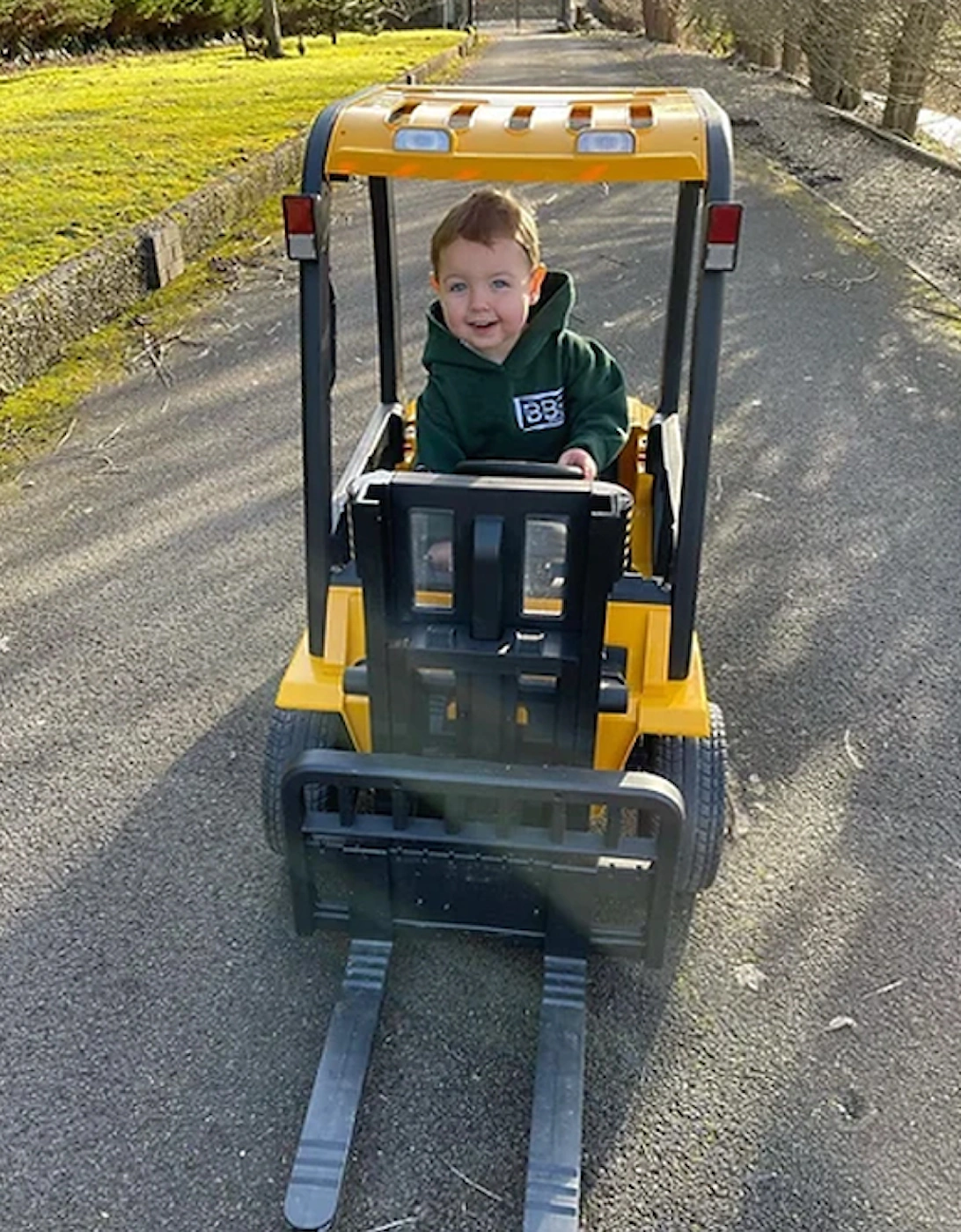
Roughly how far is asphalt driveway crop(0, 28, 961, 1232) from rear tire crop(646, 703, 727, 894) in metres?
0.18

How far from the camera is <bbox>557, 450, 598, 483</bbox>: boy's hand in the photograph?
1.95 m

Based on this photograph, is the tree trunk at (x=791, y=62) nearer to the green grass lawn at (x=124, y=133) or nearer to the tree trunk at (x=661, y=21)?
the green grass lawn at (x=124, y=133)

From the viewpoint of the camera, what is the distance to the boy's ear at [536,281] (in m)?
2.02

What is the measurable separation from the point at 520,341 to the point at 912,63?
6937 millimetres

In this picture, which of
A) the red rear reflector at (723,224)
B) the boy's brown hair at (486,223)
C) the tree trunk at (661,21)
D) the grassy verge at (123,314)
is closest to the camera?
the red rear reflector at (723,224)

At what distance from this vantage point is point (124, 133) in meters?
7.53

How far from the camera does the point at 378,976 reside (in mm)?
1884

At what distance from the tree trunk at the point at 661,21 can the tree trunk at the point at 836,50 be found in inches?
534

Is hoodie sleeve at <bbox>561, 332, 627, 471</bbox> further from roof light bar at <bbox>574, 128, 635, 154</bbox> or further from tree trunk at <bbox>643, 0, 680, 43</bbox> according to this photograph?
tree trunk at <bbox>643, 0, 680, 43</bbox>

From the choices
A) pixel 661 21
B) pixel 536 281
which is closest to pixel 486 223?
pixel 536 281

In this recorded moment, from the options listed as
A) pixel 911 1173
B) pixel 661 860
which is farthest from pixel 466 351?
pixel 911 1173

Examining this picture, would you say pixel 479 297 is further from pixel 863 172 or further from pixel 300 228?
pixel 863 172

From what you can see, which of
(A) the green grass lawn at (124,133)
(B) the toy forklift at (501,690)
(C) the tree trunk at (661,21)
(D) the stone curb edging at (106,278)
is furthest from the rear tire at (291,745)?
(C) the tree trunk at (661,21)

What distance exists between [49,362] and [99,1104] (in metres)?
3.42
